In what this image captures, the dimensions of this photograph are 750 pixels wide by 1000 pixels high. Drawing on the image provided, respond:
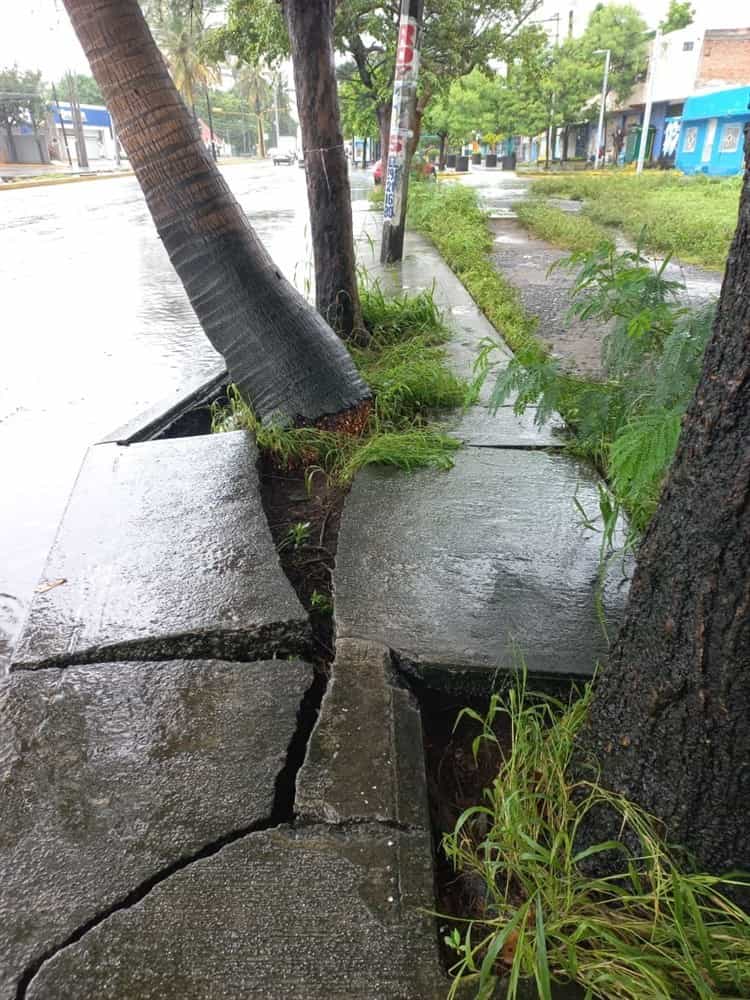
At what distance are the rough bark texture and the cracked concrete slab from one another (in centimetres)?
84

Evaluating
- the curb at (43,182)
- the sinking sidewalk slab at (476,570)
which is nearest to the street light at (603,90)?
the curb at (43,182)

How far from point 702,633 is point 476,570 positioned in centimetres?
123

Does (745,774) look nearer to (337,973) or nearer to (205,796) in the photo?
(337,973)

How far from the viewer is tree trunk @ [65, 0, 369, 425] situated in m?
2.98

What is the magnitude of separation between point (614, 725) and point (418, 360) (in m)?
3.36

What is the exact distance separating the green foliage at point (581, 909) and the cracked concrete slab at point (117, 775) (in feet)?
1.74

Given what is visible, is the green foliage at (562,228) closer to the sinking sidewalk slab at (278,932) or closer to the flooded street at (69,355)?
the flooded street at (69,355)

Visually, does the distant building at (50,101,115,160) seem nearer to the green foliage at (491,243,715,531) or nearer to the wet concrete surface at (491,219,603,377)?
the wet concrete surface at (491,219,603,377)

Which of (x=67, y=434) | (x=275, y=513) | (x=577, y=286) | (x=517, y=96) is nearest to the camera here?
(x=577, y=286)

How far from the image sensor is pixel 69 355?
233 inches

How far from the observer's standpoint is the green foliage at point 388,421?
3305mm

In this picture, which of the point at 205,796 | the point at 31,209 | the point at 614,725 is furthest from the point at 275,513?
the point at 31,209

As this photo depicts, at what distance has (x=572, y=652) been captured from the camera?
2020 millimetres

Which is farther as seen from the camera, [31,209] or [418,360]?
[31,209]
